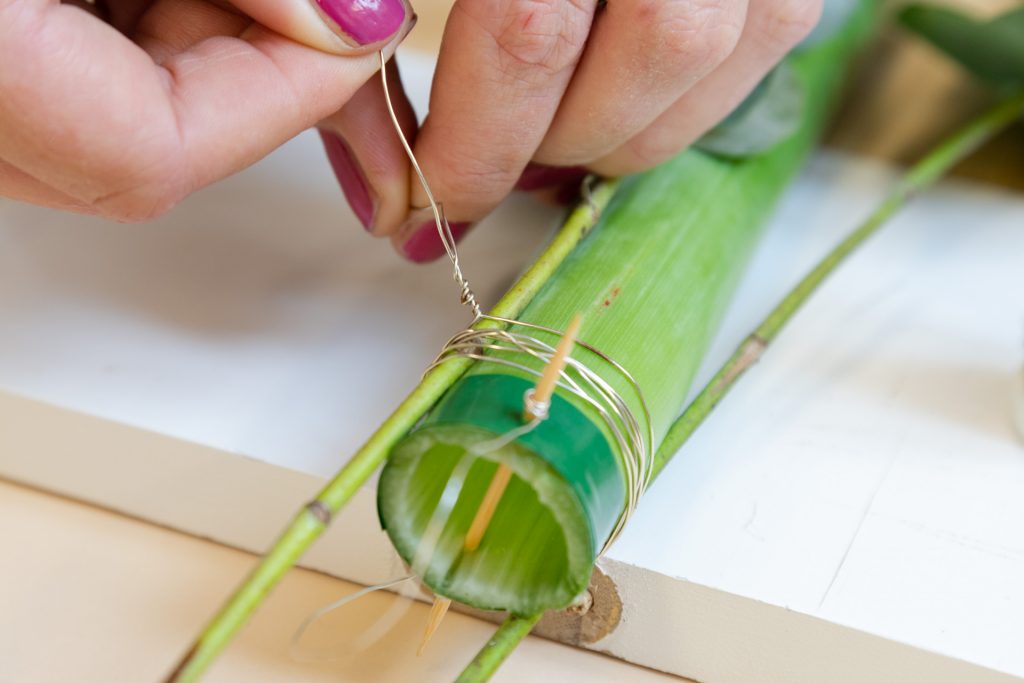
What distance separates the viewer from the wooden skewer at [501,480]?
0.47 m

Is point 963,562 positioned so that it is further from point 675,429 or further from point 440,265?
point 440,265

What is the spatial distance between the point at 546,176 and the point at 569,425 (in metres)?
0.29

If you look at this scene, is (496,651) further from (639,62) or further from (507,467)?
(639,62)

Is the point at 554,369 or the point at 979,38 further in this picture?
the point at 979,38

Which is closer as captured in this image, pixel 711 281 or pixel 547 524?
pixel 547 524

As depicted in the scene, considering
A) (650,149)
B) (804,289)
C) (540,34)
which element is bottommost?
(804,289)

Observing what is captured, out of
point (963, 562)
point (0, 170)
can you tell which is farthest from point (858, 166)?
point (0, 170)

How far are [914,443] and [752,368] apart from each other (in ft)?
0.38

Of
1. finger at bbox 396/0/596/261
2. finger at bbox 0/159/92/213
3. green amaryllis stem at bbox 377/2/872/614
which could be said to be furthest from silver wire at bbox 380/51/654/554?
finger at bbox 0/159/92/213

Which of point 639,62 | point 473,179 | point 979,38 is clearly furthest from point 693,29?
point 979,38

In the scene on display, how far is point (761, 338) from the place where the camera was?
27.6 inches

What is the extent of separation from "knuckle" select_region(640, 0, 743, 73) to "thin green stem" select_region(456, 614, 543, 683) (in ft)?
1.01

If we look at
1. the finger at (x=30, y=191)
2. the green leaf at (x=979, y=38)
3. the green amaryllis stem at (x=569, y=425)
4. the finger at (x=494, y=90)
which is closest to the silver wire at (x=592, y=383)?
the green amaryllis stem at (x=569, y=425)

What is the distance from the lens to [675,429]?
623 mm
